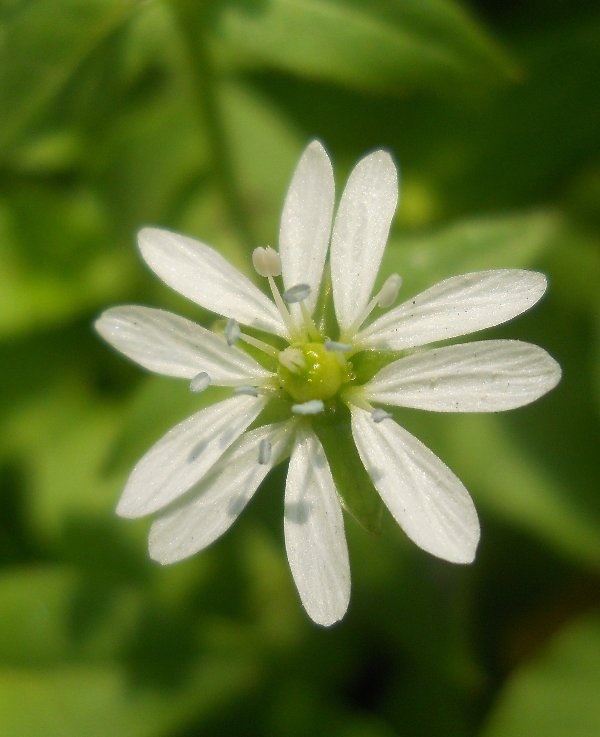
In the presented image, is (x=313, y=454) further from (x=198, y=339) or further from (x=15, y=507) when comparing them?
(x=15, y=507)

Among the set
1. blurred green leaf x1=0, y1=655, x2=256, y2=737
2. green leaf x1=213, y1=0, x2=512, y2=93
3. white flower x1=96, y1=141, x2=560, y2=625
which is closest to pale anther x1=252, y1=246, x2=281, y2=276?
white flower x1=96, y1=141, x2=560, y2=625

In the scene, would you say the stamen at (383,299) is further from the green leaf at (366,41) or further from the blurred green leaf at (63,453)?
the blurred green leaf at (63,453)

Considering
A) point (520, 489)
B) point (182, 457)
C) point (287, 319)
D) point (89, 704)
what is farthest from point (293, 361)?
point (89, 704)

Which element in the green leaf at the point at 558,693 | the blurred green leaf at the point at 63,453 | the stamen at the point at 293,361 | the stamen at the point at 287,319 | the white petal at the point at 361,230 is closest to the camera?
the white petal at the point at 361,230

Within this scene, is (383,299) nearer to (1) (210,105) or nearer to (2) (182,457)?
(2) (182,457)

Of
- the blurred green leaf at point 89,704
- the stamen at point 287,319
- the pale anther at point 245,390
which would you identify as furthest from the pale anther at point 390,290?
the blurred green leaf at point 89,704

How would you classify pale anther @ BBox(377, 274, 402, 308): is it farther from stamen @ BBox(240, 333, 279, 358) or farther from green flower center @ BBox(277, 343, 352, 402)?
stamen @ BBox(240, 333, 279, 358)

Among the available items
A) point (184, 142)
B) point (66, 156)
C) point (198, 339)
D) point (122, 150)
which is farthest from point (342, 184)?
point (198, 339)
